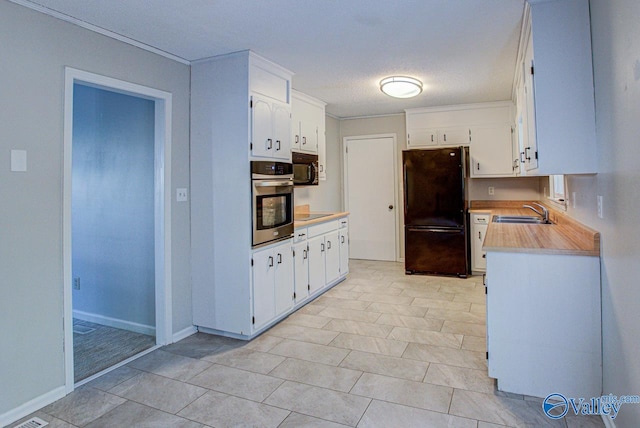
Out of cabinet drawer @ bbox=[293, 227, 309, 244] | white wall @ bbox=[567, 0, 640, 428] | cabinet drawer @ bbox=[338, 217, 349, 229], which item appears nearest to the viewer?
white wall @ bbox=[567, 0, 640, 428]

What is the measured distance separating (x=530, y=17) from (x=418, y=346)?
242cm

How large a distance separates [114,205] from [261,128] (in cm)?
154

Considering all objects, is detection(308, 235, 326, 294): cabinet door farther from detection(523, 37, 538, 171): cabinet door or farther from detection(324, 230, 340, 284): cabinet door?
detection(523, 37, 538, 171): cabinet door

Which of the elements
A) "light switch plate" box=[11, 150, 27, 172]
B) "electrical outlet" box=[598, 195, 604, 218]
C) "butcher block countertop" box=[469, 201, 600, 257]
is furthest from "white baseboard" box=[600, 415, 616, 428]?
"light switch plate" box=[11, 150, 27, 172]

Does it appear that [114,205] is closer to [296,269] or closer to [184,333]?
[184,333]

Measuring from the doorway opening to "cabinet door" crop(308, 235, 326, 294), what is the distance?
59.7 inches

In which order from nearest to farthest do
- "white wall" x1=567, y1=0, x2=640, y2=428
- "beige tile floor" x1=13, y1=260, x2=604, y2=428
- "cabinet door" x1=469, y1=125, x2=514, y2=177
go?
"white wall" x1=567, y1=0, x2=640, y2=428
"beige tile floor" x1=13, y1=260, x2=604, y2=428
"cabinet door" x1=469, y1=125, x2=514, y2=177

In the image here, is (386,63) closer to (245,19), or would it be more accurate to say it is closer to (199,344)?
(245,19)

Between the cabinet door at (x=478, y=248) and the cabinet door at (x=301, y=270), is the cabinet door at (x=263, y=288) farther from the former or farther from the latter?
the cabinet door at (x=478, y=248)

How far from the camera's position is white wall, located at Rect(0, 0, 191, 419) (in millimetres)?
2115

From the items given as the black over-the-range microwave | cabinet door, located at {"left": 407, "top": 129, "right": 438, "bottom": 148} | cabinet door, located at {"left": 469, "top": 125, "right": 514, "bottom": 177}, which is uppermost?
cabinet door, located at {"left": 407, "top": 129, "right": 438, "bottom": 148}

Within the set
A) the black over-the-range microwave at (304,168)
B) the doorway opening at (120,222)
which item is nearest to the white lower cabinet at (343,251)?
the black over-the-range microwave at (304,168)

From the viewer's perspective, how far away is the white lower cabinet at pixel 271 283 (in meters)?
3.20

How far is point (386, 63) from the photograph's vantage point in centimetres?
353
